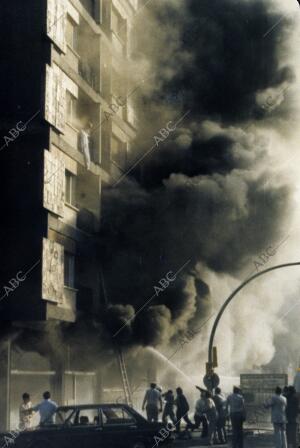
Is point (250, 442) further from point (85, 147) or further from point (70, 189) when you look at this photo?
point (85, 147)

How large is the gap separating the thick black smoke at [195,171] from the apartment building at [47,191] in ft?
6.66

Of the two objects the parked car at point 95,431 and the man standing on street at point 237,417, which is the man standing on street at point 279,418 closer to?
the man standing on street at point 237,417

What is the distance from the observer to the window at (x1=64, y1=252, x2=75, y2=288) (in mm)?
32594

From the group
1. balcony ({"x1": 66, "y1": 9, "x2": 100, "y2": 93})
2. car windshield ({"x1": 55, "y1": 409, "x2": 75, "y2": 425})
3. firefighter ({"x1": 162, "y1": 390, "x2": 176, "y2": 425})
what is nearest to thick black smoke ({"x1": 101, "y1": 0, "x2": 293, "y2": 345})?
balcony ({"x1": 66, "y1": 9, "x2": 100, "y2": 93})

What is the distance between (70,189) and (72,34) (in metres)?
5.94

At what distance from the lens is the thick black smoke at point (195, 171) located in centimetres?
3659

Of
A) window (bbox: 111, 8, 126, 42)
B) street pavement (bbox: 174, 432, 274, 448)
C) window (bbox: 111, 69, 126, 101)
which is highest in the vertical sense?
window (bbox: 111, 8, 126, 42)

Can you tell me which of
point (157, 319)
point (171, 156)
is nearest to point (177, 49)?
point (171, 156)

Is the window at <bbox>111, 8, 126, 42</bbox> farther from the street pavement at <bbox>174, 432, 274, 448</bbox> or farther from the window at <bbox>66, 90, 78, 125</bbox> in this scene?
the street pavement at <bbox>174, 432, 274, 448</bbox>

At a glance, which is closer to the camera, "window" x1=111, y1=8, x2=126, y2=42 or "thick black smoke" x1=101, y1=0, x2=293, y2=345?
"thick black smoke" x1=101, y1=0, x2=293, y2=345

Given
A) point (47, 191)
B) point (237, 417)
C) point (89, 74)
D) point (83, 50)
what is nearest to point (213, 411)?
point (237, 417)

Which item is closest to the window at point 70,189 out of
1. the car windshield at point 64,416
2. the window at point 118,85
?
the window at point 118,85

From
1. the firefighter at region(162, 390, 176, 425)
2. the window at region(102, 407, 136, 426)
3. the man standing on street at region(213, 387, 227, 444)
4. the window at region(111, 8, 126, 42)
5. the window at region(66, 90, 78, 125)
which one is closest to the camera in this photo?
the window at region(102, 407, 136, 426)

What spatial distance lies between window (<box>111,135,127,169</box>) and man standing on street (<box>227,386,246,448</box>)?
18.2 meters
